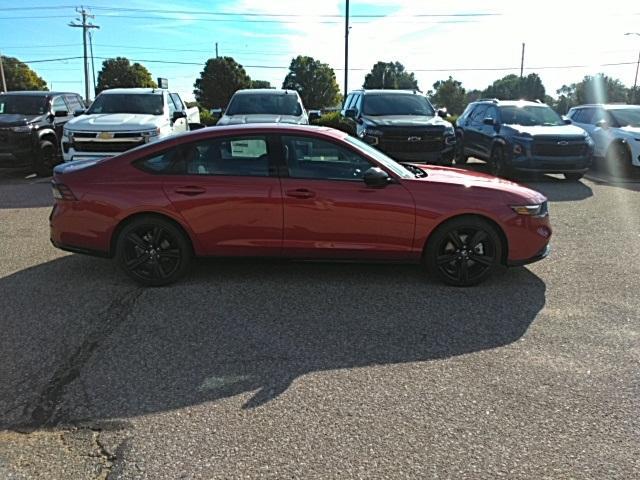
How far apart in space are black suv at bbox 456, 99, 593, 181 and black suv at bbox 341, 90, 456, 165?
4.22ft

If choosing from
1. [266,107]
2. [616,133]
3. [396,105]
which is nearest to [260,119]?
[266,107]

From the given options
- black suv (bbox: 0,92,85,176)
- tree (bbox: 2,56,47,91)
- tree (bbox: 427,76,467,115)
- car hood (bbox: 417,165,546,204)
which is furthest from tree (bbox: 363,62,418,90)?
car hood (bbox: 417,165,546,204)

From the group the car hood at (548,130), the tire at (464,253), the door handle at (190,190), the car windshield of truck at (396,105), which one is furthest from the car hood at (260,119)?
the tire at (464,253)

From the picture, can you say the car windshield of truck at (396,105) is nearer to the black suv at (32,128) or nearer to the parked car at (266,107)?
the parked car at (266,107)

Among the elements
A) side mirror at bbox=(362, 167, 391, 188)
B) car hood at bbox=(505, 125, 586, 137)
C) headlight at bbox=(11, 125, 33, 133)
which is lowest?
side mirror at bbox=(362, 167, 391, 188)

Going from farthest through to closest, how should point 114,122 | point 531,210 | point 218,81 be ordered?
point 218,81 → point 114,122 → point 531,210

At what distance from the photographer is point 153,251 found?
5168 mm

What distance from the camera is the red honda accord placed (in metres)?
5.05

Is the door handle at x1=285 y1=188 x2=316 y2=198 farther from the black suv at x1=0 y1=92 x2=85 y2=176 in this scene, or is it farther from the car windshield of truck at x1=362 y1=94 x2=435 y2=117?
the black suv at x1=0 y1=92 x2=85 y2=176

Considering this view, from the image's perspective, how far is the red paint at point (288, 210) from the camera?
16.5ft

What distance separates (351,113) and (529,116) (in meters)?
4.18

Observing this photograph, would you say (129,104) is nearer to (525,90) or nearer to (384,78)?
(384,78)

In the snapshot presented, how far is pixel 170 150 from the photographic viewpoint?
5.19 metres

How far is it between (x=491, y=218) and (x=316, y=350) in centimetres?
221
